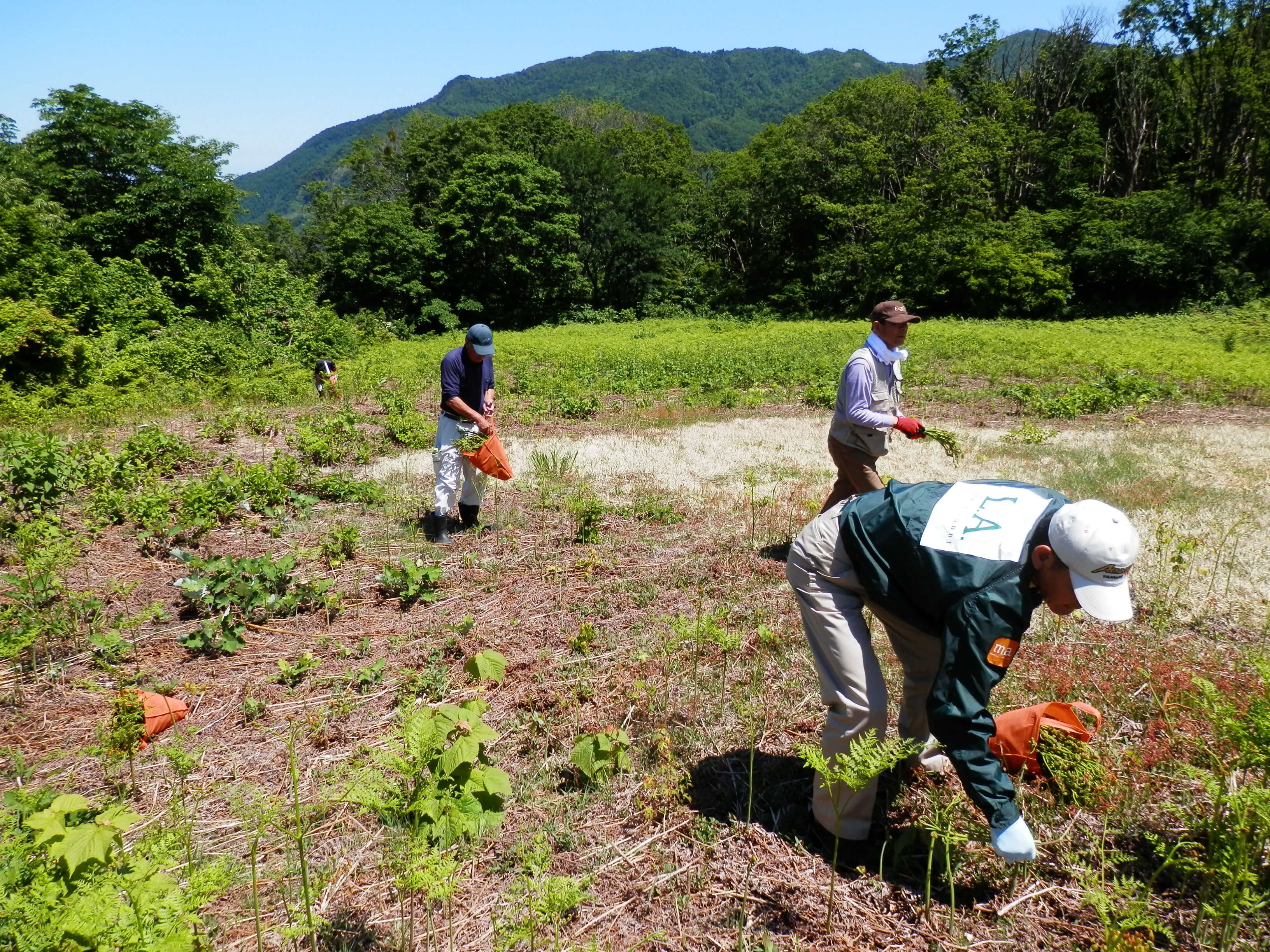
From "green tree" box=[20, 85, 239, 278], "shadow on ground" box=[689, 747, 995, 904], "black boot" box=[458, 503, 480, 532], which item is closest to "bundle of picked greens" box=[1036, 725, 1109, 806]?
"shadow on ground" box=[689, 747, 995, 904]

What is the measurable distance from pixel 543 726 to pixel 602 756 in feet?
1.74

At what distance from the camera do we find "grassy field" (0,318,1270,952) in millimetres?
2646

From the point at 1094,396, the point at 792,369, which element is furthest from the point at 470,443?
the point at 792,369

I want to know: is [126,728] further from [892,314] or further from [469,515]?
[892,314]

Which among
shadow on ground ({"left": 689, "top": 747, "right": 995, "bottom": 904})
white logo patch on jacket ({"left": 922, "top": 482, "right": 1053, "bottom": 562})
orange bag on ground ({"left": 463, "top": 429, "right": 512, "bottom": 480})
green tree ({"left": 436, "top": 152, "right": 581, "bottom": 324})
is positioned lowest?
shadow on ground ({"left": 689, "top": 747, "right": 995, "bottom": 904})

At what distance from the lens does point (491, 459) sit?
6332 mm

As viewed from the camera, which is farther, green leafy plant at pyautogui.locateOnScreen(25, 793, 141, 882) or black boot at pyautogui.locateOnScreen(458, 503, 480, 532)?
black boot at pyautogui.locateOnScreen(458, 503, 480, 532)

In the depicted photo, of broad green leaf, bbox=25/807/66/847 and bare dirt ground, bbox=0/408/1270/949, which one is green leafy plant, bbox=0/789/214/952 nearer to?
broad green leaf, bbox=25/807/66/847

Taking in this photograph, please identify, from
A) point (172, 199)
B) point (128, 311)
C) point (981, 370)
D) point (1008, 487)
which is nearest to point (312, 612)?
point (1008, 487)

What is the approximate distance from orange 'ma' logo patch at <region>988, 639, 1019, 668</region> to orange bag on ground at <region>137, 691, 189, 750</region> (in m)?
3.77

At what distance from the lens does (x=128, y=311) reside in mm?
20453

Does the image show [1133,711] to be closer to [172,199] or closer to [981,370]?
[981,370]

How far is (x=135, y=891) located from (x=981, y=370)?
16089 mm

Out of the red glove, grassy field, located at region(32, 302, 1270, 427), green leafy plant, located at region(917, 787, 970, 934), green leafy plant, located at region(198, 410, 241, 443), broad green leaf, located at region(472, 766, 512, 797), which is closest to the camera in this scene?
green leafy plant, located at region(917, 787, 970, 934)
